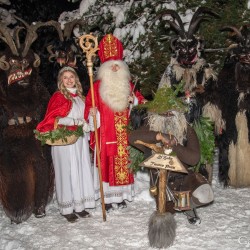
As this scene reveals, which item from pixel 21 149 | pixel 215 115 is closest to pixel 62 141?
pixel 21 149

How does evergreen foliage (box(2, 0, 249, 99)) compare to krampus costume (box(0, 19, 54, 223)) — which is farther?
evergreen foliage (box(2, 0, 249, 99))

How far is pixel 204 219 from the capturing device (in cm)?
529

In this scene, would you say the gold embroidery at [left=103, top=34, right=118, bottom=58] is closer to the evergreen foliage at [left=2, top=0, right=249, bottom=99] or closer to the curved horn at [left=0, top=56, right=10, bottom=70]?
the curved horn at [left=0, top=56, right=10, bottom=70]

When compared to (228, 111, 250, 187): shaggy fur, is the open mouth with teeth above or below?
above

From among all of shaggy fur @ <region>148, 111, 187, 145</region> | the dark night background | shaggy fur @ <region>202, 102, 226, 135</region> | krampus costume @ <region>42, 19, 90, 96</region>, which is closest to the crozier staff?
krampus costume @ <region>42, 19, 90, 96</region>

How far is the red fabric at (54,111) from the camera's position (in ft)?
16.6

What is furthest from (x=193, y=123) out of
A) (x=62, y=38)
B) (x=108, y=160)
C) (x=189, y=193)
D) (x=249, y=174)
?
(x=62, y=38)

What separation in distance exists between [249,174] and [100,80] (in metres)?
2.74

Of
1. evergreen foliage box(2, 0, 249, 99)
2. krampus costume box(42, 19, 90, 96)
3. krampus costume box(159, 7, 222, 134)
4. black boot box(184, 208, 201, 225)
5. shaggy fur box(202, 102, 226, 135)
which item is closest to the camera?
black boot box(184, 208, 201, 225)

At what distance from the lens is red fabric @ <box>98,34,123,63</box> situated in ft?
17.8

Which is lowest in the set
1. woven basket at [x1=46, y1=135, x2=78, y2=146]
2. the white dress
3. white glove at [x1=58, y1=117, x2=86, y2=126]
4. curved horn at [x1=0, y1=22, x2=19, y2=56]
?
the white dress

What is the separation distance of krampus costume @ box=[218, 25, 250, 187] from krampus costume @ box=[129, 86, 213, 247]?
1591mm

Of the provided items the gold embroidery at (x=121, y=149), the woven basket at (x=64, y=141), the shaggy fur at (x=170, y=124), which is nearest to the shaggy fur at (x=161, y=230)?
the shaggy fur at (x=170, y=124)

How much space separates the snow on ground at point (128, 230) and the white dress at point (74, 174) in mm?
267
